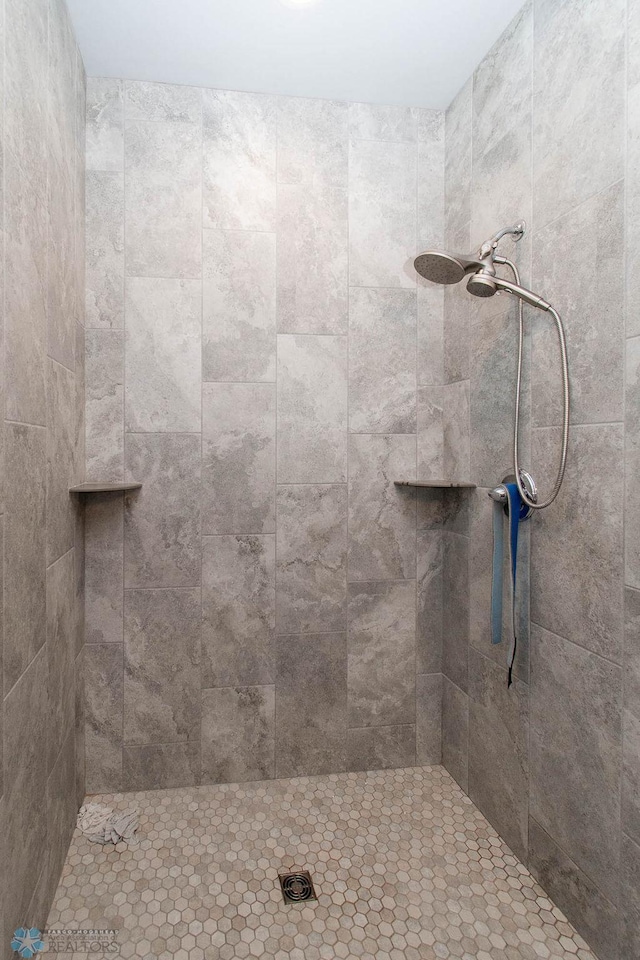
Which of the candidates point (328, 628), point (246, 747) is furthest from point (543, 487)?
point (246, 747)

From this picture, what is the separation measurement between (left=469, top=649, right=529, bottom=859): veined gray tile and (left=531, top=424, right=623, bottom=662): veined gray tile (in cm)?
30

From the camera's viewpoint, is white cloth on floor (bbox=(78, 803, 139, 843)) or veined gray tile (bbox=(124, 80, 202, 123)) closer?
white cloth on floor (bbox=(78, 803, 139, 843))

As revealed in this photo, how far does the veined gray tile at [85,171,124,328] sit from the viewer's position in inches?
68.0

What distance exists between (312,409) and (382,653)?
0.91 meters

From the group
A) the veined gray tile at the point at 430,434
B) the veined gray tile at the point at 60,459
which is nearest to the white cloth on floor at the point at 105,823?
the veined gray tile at the point at 60,459

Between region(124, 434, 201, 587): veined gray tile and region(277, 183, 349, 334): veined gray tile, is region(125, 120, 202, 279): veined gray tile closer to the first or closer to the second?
region(277, 183, 349, 334): veined gray tile

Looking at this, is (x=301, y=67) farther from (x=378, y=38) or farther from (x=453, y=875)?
(x=453, y=875)

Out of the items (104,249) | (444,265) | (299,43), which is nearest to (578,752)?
(444,265)

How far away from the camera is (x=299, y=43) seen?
63.2 inches

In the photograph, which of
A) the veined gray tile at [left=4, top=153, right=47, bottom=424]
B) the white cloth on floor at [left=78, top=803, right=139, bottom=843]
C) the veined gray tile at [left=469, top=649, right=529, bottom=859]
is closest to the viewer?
the veined gray tile at [left=4, top=153, right=47, bottom=424]

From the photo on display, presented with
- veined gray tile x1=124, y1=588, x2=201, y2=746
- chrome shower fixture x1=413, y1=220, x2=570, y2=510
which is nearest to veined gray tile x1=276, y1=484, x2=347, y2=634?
veined gray tile x1=124, y1=588, x2=201, y2=746

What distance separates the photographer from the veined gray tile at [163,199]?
174cm

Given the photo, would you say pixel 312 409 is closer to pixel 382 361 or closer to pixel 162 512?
pixel 382 361

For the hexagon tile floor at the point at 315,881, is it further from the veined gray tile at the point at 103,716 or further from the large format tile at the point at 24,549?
the large format tile at the point at 24,549
